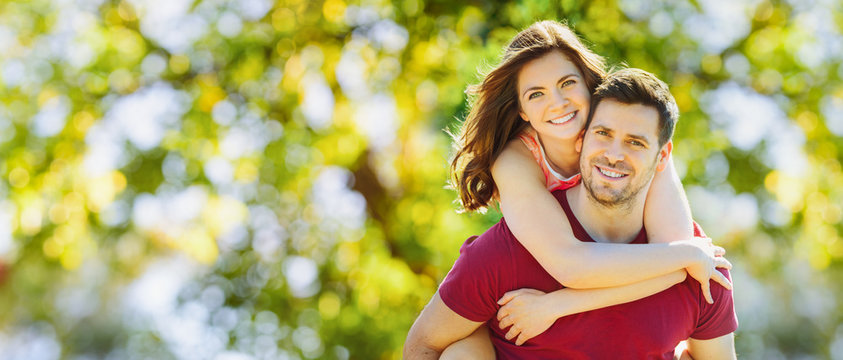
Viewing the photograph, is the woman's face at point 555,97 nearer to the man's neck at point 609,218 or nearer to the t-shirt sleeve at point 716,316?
the man's neck at point 609,218

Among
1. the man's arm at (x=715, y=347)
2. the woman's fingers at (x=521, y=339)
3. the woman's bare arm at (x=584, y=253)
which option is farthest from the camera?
the man's arm at (x=715, y=347)

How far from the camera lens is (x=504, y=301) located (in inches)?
84.4

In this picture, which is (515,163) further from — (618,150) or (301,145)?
(301,145)

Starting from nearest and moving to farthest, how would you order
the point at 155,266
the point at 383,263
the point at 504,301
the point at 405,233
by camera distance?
the point at 504,301, the point at 383,263, the point at 405,233, the point at 155,266

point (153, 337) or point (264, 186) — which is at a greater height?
point (264, 186)

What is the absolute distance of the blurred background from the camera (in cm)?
716

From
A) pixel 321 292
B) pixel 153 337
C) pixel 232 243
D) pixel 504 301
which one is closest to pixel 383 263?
pixel 321 292

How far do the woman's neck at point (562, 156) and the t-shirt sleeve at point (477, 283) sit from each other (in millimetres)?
341

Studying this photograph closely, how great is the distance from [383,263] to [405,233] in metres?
0.65

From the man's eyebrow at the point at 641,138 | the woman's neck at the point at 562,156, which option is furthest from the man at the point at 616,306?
the woman's neck at the point at 562,156

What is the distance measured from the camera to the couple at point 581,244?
2.04 meters

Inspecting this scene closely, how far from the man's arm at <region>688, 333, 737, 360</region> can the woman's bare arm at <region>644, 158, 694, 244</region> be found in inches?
13.6

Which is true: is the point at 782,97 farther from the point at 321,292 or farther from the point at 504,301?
the point at 504,301

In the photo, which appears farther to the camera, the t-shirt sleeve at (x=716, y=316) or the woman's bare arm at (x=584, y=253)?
the t-shirt sleeve at (x=716, y=316)
